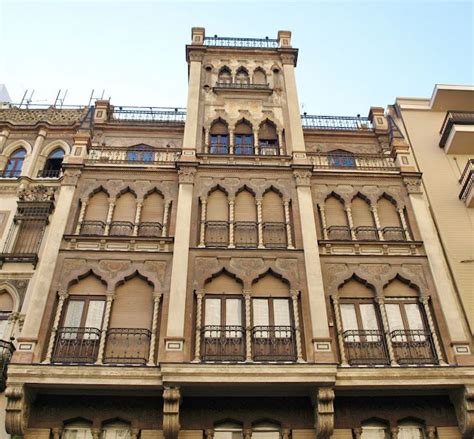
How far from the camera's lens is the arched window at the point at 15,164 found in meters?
19.9

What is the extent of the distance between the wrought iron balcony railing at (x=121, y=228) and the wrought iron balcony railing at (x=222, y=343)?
187 inches

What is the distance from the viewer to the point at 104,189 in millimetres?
Answer: 17750

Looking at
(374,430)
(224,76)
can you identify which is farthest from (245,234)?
(224,76)

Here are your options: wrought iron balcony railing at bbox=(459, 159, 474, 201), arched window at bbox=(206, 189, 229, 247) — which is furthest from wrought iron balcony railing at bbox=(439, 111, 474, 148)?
arched window at bbox=(206, 189, 229, 247)

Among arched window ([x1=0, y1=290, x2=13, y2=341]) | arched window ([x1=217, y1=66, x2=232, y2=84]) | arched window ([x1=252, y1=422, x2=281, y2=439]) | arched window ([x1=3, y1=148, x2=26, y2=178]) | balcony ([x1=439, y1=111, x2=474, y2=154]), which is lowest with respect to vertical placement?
arched window ([x1=252, y1=422, x2=281, y2=439])

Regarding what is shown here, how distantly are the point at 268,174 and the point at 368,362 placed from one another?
7.87 meters

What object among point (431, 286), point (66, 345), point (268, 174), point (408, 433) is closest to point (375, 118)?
point (268, 174)

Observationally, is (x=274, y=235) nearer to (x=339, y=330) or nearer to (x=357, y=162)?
(x=339, y=330)

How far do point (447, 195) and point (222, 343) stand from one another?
11.3 metres

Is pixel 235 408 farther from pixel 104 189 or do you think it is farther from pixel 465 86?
pixel 465 86

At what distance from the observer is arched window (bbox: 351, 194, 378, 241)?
56.5ft

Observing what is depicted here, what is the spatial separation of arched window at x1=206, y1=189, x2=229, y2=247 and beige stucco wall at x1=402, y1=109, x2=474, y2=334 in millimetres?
8122

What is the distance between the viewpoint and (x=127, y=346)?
14.0 meters

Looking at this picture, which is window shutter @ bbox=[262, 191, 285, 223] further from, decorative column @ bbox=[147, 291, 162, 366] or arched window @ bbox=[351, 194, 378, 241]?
decorative column @ bbox=[147, 291, 162, 366]
